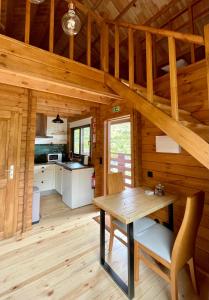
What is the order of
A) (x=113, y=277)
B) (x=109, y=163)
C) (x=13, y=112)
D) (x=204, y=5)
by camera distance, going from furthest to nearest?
(x=109, y=163) → (x=13, y=112) → (x=204, y=5) → (x=113, y=277)

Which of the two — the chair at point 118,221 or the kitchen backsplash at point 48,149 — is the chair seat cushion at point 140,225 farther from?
the kitchen backsplash at point 48,149

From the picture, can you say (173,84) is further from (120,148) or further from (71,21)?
(120,148)

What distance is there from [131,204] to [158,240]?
17.5 inches

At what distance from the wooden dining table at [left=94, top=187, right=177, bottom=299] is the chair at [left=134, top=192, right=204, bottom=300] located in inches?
7.6

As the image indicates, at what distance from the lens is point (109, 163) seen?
3.65 metres

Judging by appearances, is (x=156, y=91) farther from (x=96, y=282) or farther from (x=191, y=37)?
(x=96, y=282)

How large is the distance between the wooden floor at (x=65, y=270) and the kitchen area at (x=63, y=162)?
0.72 metres

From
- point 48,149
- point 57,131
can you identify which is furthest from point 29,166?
point 57,131

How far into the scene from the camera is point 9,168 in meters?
2.52

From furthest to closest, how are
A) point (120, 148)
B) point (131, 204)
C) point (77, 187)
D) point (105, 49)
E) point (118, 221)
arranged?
point (77, 187) < point (120, 148) < point (105, 49) < point (118, 221) < point (131, 204)

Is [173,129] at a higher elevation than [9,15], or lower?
lower

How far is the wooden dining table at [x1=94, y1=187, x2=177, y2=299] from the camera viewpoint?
5.06ft

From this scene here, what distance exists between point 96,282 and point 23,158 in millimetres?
2101

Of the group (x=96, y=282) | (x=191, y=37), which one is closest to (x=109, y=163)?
(x=96, y=282)
